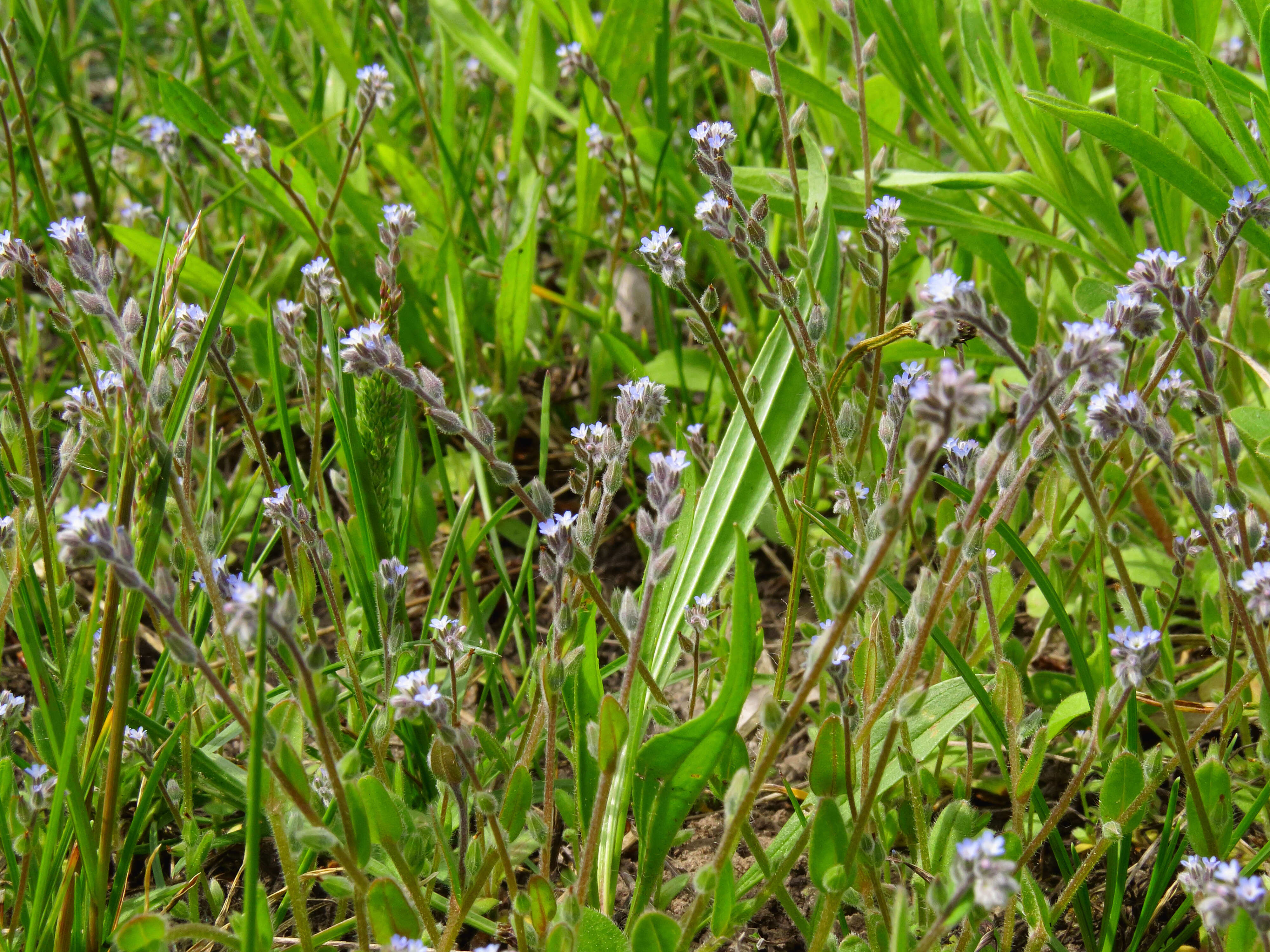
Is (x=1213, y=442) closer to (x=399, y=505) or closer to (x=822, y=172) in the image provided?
(x=822, y=172)

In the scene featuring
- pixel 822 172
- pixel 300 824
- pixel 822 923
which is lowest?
pixel 822 923

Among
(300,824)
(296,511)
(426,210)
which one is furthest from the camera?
(426,210)

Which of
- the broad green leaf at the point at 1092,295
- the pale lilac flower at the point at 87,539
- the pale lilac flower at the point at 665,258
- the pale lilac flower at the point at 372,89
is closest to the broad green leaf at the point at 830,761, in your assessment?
the pale lilac flower at the point at 665,258

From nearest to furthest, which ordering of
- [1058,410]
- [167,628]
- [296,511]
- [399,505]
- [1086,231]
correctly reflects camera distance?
[167,628] → [1058,410] → [296,511] → [399,505] → [1086,231]

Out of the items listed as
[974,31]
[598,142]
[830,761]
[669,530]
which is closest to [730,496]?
[669,530]

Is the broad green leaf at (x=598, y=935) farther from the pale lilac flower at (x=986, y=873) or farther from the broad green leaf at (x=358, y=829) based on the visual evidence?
the pale lilac flower at (x=986, y=873)

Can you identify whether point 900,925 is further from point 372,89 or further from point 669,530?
point 372,89

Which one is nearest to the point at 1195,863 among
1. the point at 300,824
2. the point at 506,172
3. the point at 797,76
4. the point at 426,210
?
the point at 300,824
